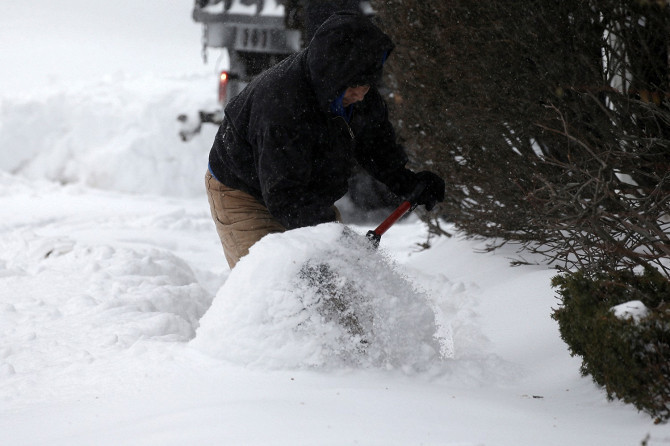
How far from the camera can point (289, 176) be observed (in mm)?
3021

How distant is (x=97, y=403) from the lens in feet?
8.66

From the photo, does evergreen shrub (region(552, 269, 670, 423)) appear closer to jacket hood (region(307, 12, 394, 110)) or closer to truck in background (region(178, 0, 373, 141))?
jacket hood (region(307, 12, 394, 110))

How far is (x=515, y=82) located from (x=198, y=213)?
6941 mm

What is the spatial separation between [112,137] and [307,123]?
1338cm

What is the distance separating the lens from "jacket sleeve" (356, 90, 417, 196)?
359 cm

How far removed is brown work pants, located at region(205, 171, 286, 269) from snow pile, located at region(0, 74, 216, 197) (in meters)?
10.2

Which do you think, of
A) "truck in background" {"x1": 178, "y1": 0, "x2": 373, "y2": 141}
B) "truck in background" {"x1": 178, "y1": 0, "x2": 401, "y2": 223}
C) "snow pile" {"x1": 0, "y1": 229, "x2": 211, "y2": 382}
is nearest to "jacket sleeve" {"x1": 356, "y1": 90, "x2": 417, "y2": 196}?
"snow pile" {"x1": 0, "y1": 229, "x2": 211, "y2": 382}

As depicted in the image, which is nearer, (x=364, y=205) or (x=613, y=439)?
(x=613, y=439)

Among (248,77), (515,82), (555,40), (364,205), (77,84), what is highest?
(555,40)

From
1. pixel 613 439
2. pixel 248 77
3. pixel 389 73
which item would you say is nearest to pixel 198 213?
pixel 248 77

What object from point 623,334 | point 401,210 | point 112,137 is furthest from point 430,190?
point 112,137

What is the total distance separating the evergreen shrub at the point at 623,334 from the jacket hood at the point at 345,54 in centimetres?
118

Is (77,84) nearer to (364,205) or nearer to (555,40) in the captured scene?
(364,205)

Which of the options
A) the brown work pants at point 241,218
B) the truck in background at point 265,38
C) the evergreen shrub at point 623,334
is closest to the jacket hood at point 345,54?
the brown work pants at point 241,218
